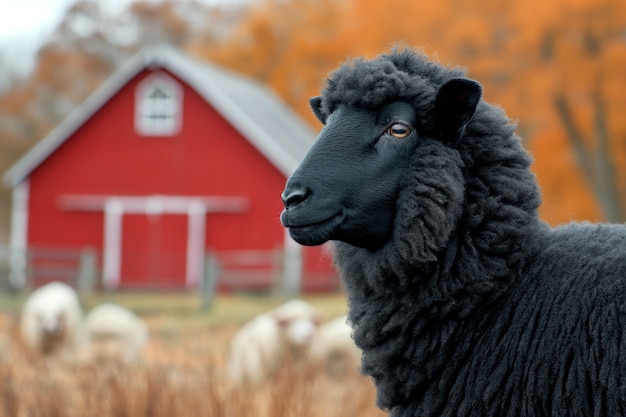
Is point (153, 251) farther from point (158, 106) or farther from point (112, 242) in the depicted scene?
point (158, 106)

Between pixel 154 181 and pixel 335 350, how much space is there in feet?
54.3

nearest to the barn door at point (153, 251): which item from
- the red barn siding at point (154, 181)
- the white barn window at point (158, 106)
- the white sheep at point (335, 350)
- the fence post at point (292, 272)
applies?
the red barn siding at point (154, 181)

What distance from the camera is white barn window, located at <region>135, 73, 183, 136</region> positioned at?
24.4m

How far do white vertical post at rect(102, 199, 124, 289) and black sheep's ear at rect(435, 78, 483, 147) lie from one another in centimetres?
2066

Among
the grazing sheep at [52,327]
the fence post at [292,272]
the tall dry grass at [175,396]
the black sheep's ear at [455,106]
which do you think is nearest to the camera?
the black sheep's ear at [455,106]

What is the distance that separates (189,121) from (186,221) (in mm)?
2800

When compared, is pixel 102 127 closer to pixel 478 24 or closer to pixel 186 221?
pixel 186 221

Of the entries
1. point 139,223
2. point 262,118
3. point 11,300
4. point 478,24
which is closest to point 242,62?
point 262,118

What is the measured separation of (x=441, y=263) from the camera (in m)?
3.17

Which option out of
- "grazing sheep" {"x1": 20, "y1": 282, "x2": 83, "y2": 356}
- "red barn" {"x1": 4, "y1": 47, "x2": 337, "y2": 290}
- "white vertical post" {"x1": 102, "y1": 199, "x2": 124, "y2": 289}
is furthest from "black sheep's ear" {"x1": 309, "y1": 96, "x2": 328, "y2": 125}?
"white vertical post" {"x1": 102, "y1": 199, "x2": 124, "y2": 289}

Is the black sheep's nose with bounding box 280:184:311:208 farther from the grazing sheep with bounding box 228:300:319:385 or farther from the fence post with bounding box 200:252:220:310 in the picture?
the fence post with bounding box 200:252:220:310

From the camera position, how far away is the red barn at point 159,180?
23234 mm

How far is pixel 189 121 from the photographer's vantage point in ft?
79.6

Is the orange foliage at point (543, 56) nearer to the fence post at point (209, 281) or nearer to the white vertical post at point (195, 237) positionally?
the fence post at point (209, 281)
